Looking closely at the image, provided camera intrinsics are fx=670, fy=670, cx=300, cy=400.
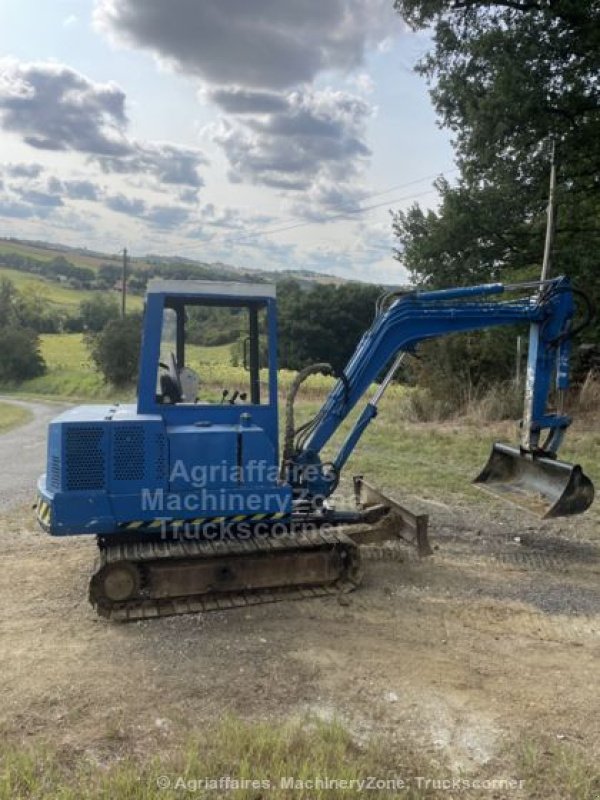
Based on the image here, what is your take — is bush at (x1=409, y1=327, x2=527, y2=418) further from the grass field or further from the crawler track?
the crawler track

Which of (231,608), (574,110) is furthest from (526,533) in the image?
A: (574,110)

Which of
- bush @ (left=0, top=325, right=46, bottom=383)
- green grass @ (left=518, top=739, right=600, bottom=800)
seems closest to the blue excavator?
green grass @ (left=518, top=739, right=600, bottom=800)

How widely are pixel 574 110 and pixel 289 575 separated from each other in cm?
1365

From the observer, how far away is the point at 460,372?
21250mm

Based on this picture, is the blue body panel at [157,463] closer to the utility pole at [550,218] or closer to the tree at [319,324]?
the utility pole at [550,218]

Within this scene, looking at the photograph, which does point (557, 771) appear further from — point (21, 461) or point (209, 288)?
point (21, 461)

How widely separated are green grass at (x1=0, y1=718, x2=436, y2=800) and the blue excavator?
1907 millimetres

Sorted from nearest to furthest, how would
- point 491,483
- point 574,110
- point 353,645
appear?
point 353,645, point 491,483, point 574,110

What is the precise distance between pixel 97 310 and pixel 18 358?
739 inches

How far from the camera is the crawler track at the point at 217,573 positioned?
18.5ft

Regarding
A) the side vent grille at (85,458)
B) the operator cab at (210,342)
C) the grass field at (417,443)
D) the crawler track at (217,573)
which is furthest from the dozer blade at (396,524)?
the side vent grille at (85,458)

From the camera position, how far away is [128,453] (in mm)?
5711

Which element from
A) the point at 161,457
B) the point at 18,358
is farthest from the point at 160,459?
the point at 18,358

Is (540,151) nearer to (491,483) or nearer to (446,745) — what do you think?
(491,483)
